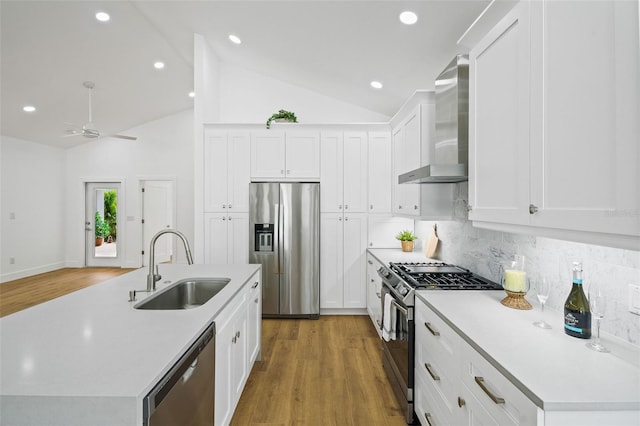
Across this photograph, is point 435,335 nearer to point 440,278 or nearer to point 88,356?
point 440,278

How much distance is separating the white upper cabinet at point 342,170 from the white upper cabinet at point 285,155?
0.44 ft

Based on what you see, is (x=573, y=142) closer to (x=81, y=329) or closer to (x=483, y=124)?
(x=483, y=124)

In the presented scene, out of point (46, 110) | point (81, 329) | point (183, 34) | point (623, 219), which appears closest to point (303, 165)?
point (183, 34)

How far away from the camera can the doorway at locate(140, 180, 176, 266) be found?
22.8 feet

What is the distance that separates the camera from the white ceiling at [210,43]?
2.68m

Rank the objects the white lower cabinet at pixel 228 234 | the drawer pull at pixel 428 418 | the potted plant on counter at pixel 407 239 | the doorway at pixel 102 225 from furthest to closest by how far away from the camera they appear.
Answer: the doorway at pixel 102 225, the white lower cabinet at pixel 228 234, the potted plant on counter at pixel 407 239, the drawer pull at pixel 428 418

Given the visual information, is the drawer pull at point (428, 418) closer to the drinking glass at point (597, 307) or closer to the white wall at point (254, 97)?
the drinking glass at point (597, 307)

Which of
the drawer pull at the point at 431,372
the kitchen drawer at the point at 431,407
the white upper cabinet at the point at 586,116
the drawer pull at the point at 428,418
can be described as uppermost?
the white upper cabinet at the point at 586,116

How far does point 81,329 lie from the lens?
130 centimetres

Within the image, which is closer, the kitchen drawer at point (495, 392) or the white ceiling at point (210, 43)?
the kitchen drawer at point (495, 392)

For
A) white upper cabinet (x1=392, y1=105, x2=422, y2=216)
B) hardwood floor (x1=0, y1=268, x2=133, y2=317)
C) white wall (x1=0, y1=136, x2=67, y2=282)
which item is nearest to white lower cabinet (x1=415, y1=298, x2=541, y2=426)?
white upper cabinet (x1=392, y1=105, x2=422, y2=216)

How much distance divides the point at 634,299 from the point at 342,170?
324 centimetres

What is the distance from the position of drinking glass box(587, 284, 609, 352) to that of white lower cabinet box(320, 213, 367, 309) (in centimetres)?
290

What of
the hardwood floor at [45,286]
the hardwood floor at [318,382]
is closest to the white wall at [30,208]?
the hardwood floor at [45,286]
